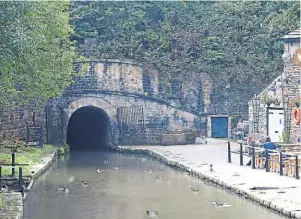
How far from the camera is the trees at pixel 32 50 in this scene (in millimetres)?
16820

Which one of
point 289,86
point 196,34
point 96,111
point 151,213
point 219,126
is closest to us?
point 151,213

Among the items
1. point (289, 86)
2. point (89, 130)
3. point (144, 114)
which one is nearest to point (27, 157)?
point (144, 114)

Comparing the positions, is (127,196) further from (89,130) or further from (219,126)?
(89,130)

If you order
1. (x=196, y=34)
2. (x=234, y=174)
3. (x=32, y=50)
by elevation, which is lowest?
(x=234, y=174)

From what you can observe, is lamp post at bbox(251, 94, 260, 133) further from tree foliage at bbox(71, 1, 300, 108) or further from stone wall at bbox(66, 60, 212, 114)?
stone wall at bbox(66, 60, 212, 114)

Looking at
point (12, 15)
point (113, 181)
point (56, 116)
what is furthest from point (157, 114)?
point (12, 15)

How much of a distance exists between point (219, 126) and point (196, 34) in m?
4.85

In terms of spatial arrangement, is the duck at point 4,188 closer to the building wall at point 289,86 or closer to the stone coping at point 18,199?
the stone coping at point 18,199

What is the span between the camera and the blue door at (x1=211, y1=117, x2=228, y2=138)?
1470 inches

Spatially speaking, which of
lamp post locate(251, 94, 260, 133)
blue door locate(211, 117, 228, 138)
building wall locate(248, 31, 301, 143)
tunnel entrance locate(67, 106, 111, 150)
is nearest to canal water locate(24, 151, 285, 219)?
building wall locate(248, 31, 301, 143)

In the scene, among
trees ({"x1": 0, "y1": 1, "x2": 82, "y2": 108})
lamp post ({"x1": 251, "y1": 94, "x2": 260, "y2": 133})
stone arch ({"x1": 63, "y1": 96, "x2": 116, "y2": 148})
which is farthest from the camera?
stone arch ({"x1": 63, "y1": 96, "x2": 116, "y2": 148})

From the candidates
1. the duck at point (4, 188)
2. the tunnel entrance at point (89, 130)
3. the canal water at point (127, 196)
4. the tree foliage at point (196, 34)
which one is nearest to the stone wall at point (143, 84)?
the tree foliage at point (196, 34)

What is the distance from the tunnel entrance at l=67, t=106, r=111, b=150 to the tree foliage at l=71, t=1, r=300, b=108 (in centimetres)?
369

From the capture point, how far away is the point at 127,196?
21.9 meters
